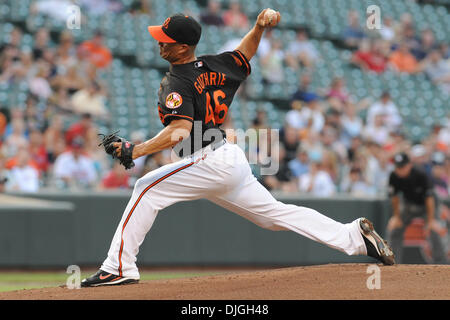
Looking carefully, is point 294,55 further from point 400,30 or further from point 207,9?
point 400,30

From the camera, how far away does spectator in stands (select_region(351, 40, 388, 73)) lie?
15.5m

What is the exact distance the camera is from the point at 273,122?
1297 centimetres

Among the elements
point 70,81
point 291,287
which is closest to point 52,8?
point 70,81

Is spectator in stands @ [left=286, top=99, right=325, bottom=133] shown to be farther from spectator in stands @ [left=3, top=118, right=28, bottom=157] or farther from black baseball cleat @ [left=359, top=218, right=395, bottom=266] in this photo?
black baseball cleat @ [left=359, top=218, right=395, bottom=266]

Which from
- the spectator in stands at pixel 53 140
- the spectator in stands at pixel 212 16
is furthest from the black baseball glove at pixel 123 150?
the spectator in stands at pixel 212 16

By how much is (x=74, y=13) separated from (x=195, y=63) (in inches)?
293

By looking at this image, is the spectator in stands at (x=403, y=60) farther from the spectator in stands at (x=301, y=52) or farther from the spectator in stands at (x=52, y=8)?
the spectator in stands at (x=52, y=8)

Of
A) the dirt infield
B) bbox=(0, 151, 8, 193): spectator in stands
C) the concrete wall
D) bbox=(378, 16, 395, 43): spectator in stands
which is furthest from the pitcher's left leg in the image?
bbox=(378, 16, 395, 43): spectator in stands

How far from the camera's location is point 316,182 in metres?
11.0

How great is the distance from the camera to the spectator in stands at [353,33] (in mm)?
15852

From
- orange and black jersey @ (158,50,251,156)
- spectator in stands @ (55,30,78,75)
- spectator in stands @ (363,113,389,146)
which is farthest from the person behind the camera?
spectator in stands @ (363,113,389,146)

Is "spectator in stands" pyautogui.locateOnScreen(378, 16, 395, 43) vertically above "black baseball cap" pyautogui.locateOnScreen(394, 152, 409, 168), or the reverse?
"spectator in stands" pyautogui.locateOnScreen(378, 16, 395, 43)

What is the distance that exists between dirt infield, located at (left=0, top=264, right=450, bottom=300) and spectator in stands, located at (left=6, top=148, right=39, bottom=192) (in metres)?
4.49

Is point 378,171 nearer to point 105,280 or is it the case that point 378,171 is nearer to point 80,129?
point 80,129
